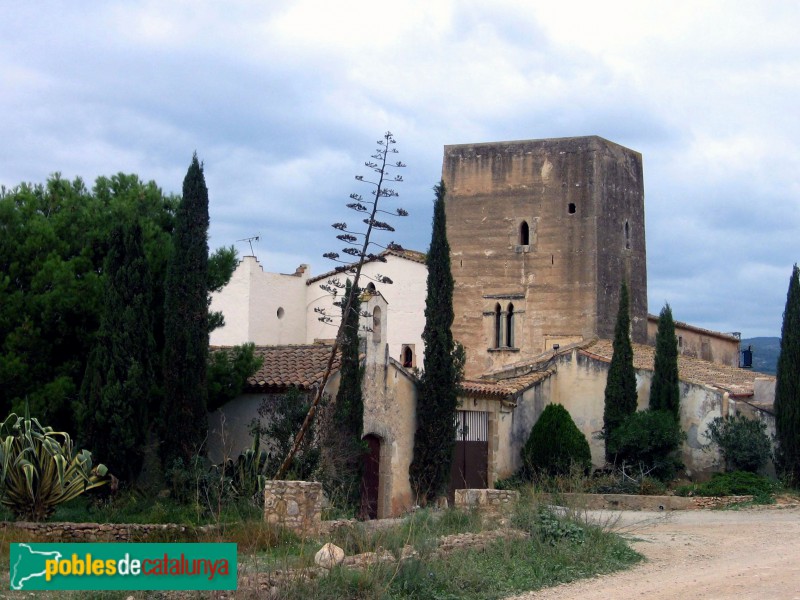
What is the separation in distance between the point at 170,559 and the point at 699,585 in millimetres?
6742

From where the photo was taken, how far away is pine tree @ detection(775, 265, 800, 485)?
91.7 feet

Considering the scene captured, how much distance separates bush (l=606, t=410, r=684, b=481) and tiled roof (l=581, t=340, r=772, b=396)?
2.09 metres

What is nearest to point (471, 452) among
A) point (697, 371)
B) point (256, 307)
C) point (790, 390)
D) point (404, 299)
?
point (790, 390)

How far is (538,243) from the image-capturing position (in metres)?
40.2

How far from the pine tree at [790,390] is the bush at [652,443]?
265 cm

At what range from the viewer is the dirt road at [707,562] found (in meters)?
12.7

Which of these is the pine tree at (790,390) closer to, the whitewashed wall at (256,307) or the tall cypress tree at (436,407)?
the tall cypress tree at (436,407)

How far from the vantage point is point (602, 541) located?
51.4ft

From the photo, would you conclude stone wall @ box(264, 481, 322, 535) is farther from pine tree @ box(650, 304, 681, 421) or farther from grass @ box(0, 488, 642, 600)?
pine tree @ box(650, 304, 681, 421)

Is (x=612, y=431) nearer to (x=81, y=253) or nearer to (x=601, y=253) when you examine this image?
(x=601, y=253)

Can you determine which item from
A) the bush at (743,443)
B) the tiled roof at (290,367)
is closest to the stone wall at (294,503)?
the tiled roof at (290,367)

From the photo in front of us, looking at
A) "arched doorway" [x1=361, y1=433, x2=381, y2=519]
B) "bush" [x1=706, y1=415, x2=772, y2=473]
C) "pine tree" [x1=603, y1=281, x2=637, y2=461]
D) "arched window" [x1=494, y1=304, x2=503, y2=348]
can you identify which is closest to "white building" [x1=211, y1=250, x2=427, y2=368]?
"arched window" [x1=494, y1=304, x2=503, y2=348]

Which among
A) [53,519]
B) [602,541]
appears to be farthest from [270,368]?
[602,541]

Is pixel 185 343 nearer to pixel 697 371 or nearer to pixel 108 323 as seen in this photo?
pixel 108 323
